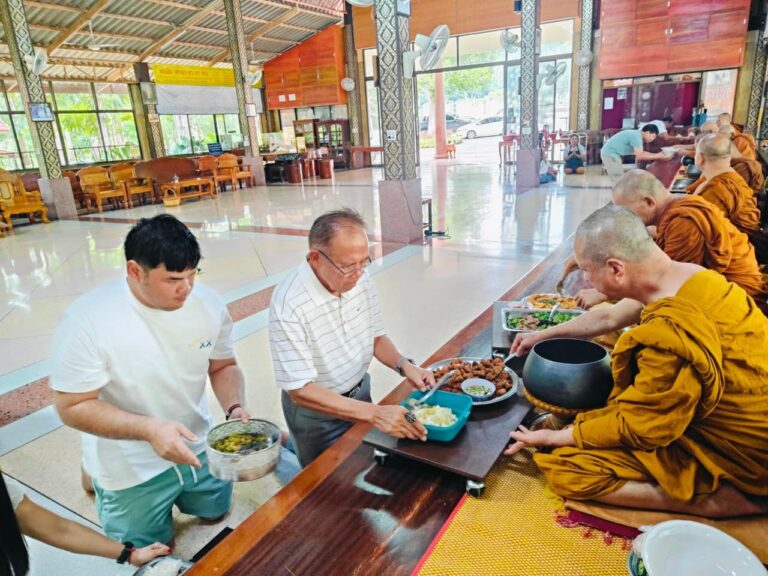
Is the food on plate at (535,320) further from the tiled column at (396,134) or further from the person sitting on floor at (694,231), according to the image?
the tiled column at (396,134)

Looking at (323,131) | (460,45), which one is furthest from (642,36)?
(323,131)

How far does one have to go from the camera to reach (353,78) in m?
17.0

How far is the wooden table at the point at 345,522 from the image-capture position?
0.97 meters

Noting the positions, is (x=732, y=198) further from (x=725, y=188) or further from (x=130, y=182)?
(x=130, y=182)

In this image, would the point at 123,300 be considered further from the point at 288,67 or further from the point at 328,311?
the point at 288,67

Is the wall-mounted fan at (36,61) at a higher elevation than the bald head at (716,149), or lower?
higher

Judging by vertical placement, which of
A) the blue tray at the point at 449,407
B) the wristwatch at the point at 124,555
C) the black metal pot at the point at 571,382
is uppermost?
the black metal pot at the point at 571,382

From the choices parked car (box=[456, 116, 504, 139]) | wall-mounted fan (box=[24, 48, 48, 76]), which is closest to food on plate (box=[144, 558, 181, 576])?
wall-mounted fan (box=[24, 48, 48, 76])

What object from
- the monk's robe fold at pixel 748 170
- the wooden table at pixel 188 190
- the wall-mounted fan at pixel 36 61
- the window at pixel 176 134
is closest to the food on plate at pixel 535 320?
the monk's robe fold at pixel 748 170

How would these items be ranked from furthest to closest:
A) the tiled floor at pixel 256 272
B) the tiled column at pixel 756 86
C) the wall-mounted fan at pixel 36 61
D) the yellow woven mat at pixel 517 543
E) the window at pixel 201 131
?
the window at pixel 201 131 → the tiled column at pixel 756 86 → the wall-mounted fan at pixel 36 61 → the tiled floor at pixel 256 272 → the yellow woven mat at pixel 517 543

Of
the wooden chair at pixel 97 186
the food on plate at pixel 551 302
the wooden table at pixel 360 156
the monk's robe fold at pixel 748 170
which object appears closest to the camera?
the food on plate at pixel 551 302

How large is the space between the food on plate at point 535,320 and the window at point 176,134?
16.7 metres

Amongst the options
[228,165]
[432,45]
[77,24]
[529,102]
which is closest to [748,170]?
[432,45]

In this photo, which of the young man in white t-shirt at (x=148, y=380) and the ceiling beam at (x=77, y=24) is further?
the ceiling beam at (x=77, y=24)
